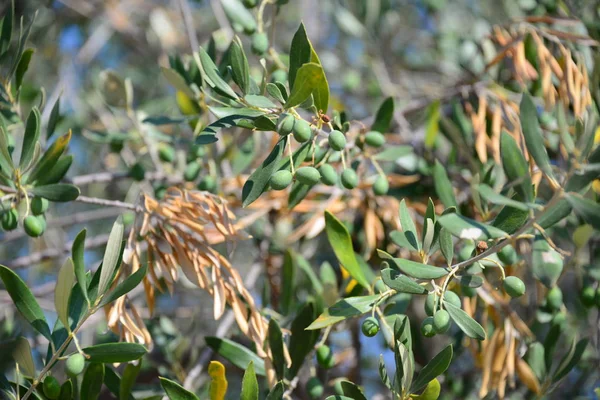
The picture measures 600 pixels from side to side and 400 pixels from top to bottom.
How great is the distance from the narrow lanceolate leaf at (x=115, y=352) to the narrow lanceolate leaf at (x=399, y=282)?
322 mm

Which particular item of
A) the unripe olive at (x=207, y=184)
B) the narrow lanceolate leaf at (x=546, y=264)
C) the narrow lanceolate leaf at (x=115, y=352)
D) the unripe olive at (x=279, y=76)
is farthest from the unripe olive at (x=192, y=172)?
the narrow lanceolate leaf at (x=546, y=264)


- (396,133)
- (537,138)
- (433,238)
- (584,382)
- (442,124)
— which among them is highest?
(537,138)

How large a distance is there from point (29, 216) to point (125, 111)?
1.69 feet

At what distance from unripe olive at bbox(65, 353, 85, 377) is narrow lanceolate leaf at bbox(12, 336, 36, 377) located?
0.08 meters

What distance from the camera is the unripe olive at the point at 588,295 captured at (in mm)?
1142

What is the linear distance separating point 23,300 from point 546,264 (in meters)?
0.68

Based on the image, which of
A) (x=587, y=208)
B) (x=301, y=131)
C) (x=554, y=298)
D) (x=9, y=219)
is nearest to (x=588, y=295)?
(x=554, y=298)

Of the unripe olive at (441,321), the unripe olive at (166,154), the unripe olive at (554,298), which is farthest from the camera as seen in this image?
the unripe olive at (166,154)

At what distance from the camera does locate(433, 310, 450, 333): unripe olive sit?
80 centimetres

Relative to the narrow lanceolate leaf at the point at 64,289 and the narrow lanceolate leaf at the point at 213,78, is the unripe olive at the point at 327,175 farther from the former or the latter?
the narrow lanceolate leaf at the point at 64,289

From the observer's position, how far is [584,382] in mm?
1492

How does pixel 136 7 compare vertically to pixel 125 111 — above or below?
below

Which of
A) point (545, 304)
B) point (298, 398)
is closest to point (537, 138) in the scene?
point (545, 304)

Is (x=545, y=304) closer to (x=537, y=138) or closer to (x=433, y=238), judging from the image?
(x=433, y=238)
